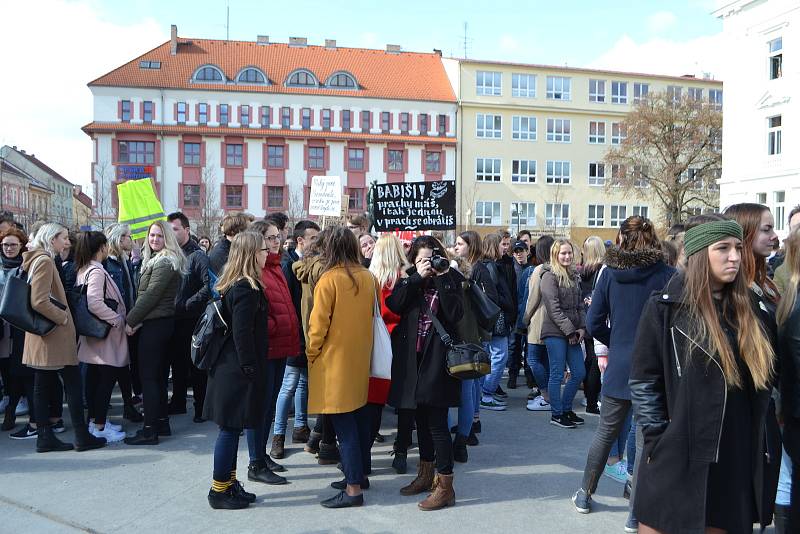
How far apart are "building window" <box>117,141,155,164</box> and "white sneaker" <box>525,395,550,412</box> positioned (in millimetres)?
54269

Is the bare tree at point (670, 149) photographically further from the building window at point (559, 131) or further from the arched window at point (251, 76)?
the arched window at point (251, 76)

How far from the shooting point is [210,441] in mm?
6730

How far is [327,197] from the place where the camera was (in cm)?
1308

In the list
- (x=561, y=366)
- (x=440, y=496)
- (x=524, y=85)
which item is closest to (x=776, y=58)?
(x=524, y=85)

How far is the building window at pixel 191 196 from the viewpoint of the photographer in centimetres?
5684

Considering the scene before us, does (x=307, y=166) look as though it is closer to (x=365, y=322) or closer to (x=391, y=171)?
(x=391, y=171)

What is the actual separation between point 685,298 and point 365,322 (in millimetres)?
2602

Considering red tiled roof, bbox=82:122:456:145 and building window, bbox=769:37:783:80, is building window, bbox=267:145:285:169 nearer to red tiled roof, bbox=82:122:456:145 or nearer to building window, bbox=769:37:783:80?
red tiled roof, bbox=82:122:456:145

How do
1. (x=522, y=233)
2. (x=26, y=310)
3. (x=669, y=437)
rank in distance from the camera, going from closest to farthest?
(x=669, y=437), (x=26, y=310), (x=522, y=233)

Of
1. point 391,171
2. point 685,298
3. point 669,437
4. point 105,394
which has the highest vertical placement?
point 391,171

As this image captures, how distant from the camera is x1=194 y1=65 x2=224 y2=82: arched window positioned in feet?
191

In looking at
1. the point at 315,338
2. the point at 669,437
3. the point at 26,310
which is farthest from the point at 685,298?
the point at 26,310

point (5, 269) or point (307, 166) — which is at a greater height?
point (307, 166)

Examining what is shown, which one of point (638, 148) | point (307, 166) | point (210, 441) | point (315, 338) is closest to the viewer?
point (315, 338)
